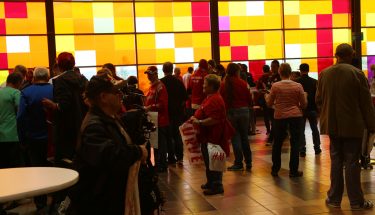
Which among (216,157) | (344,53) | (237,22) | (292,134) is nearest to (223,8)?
(237,22)

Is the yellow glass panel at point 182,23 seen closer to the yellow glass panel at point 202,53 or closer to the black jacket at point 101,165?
the yellow glass panel at point 202,53

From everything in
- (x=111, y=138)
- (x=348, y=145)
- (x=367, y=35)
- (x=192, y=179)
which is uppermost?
(x=367, y=35)

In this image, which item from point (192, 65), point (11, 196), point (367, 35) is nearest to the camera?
point (11, 196)

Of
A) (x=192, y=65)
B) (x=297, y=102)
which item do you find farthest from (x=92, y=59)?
(x=297, y=102)

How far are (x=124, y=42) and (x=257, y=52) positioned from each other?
392 centimetres

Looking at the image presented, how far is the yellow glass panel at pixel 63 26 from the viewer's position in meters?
13.4

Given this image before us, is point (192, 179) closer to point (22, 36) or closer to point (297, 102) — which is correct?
point (297, 102)

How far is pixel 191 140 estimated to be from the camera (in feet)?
21.3

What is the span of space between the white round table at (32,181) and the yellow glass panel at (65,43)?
33.0ft

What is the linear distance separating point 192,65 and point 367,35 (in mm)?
5606

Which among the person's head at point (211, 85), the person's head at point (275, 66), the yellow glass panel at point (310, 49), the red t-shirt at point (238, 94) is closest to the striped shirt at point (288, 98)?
the red t-shirt at point (238, 94)

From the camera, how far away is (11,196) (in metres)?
2.88

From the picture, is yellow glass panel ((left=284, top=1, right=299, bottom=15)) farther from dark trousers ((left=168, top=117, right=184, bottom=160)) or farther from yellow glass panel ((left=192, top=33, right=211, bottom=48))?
dark trousers ((left=168, top=117, right=184, bottom=160))

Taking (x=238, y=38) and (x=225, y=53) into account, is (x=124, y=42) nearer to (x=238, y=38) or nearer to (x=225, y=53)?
(x=225, y=53)
